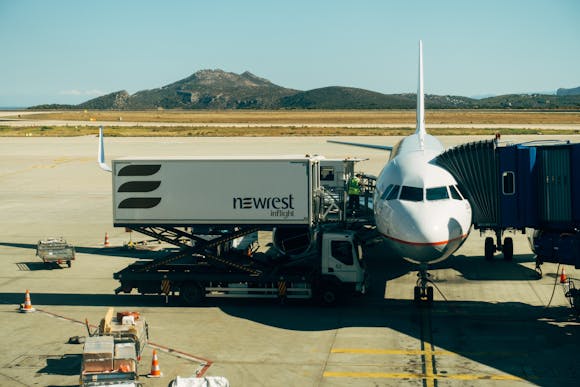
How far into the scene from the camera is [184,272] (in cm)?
2750

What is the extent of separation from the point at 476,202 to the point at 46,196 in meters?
38.5

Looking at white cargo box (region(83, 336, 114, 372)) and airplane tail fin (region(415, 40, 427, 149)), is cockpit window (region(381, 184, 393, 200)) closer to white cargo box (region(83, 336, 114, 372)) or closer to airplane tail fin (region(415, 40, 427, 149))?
airplane tail fin (region(415, 40, 427, 149))

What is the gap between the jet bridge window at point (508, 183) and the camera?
26.5m

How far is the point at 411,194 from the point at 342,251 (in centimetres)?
342

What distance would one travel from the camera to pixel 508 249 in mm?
34406

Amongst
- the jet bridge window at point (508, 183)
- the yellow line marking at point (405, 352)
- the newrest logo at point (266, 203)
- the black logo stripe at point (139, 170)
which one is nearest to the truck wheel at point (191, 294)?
the newrest logo at point (266, 203)

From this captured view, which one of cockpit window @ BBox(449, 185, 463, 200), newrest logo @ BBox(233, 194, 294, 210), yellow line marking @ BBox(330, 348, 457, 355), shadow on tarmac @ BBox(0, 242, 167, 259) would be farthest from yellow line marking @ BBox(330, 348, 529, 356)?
shadow on tarmac @ BBox(0, 242, 167, 259)

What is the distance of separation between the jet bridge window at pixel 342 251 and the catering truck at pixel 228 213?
0.12 feet

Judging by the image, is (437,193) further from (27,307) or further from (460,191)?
(27,307)

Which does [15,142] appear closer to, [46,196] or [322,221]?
[46,196]

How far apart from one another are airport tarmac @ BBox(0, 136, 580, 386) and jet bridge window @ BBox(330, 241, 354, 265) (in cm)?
170

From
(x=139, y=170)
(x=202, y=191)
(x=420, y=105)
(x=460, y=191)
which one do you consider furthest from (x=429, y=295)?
(x=420, y=105)

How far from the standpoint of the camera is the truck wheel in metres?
27.1

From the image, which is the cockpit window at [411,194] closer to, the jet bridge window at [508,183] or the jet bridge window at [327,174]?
the jet bridge window at [508,183]
